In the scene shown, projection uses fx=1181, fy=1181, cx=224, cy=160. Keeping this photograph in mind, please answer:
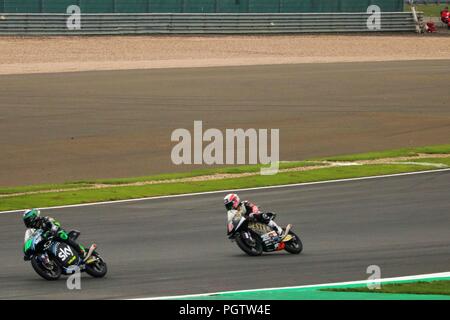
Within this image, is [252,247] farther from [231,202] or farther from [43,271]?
[43,271]

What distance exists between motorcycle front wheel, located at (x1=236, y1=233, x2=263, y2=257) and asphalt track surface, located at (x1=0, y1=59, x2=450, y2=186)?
11683mm

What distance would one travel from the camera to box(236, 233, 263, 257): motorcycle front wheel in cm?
1877

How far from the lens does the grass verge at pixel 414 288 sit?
15.6 meters

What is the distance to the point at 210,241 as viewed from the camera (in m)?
20.5

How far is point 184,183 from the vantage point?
28.6m

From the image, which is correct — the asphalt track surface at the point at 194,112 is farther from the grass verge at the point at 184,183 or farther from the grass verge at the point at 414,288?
the grass verge at the point at 414,288

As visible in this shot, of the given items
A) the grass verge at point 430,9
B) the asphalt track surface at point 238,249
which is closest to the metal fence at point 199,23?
the grass verge at point 430,9

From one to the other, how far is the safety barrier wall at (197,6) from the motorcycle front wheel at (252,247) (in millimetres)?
52979

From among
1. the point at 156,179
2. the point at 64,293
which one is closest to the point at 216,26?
the point at 156,179

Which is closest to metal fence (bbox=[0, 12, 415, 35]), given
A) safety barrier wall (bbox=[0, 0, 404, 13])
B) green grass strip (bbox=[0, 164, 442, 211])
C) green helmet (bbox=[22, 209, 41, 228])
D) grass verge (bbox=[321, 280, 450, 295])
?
safety barrier wall (bbox=[0, 0, 404, 13])

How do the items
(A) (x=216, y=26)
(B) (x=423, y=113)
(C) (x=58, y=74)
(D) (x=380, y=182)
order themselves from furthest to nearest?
(A) (x=216, y=26) → (C) (x=58, y=74) → (B) (x=423, y=113) → (D) (x=380, y=182)

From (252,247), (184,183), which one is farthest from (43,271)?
(184,183)
